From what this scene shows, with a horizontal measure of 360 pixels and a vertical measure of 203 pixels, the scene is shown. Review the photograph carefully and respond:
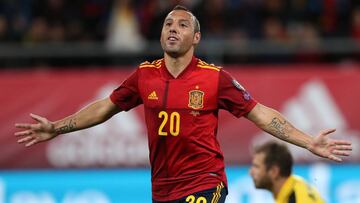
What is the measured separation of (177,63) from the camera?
7.34m

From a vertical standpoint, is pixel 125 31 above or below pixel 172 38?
above

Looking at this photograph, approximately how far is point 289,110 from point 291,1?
74.1 inches

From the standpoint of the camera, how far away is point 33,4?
15.2m

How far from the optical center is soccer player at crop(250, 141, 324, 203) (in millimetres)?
8297

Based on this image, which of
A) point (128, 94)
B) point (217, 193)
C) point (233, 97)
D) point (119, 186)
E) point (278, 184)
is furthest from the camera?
point (119, 186)

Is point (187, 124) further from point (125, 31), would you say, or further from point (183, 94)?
point (125, 31)

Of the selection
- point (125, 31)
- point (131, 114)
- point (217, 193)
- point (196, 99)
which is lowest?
point (217, 193)

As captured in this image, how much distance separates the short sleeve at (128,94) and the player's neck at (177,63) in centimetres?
29

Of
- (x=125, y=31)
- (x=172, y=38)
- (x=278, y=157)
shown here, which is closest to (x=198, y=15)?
(x=125, y=31)

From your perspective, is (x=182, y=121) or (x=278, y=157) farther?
(x=278, y=157)

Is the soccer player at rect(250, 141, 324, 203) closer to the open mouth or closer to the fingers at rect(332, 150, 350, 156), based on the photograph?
the fingers at rect(332, 150, 350, 156)

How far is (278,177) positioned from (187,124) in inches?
62.4

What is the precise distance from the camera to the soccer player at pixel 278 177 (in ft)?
27.2

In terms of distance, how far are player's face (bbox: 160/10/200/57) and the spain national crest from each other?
0.31m
